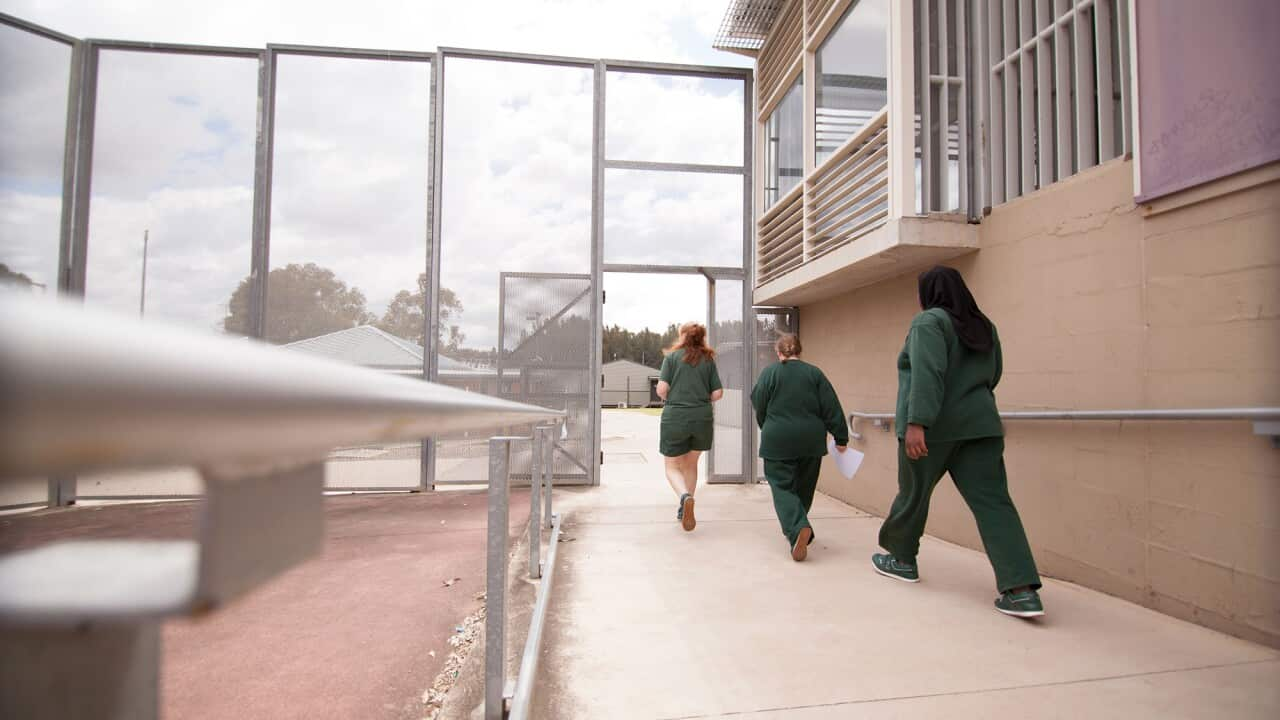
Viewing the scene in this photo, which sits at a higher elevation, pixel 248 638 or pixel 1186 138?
pixel 1186 138

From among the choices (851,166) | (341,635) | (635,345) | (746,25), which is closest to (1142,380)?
(851,166)

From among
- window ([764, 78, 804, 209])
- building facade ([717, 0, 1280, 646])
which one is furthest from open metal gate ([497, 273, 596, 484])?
building facade ([717, 0, 1280, 646])

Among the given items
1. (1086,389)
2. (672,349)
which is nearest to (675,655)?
(1086,389)

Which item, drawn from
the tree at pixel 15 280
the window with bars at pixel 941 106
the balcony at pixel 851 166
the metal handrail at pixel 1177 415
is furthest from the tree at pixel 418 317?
the tree at pixel 15 280

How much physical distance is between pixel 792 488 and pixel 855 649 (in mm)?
1737

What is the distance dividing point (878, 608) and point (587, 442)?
172 inches

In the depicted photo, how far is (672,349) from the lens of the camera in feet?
17.6

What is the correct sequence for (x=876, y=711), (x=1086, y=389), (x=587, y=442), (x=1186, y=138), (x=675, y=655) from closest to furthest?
(x=876, y=711) < (x=675, y=655) < (x=1186, y=138) < (x=1086, y=389) < (x=587, y=442)

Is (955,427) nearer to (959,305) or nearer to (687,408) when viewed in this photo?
(959,305)

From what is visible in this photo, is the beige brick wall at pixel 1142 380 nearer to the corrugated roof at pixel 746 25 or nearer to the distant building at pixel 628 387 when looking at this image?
the corrugated roof at pixel 746 25

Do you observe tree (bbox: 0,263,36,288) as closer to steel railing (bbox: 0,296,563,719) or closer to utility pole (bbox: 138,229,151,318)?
steel railing (bbox: 0,296,563,719)

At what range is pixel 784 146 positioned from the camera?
702cm

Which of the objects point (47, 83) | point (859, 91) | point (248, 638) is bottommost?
point (248, 638)

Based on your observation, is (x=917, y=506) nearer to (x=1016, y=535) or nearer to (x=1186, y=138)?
(x=1016, y=535)
